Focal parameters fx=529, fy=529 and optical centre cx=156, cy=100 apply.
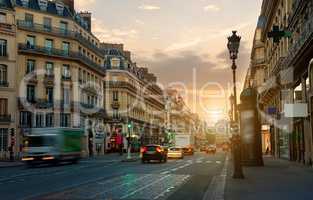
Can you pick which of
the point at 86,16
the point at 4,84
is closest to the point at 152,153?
the point at 4,84

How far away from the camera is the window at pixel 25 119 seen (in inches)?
2605

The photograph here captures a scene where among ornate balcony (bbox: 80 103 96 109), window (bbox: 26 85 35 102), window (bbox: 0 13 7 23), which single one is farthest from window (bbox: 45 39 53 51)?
ornate balcony (bbox: 80 103 96 109)

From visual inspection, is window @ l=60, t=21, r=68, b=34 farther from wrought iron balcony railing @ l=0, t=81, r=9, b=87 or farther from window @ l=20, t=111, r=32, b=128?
window @ l=20, t=111, r=32, b=128

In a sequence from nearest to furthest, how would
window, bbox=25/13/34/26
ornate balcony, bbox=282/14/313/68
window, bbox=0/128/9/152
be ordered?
ornate balcony, bbox=282/14/313/68, window, bbox=0/128/9/152, window, bbox=25/13/34/26

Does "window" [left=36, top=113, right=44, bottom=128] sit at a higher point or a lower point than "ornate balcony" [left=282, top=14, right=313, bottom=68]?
lower

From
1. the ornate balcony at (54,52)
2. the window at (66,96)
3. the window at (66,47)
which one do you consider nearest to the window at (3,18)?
the ornate balcony at (54,52)

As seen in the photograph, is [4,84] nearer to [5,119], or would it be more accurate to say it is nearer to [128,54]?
[5,119]

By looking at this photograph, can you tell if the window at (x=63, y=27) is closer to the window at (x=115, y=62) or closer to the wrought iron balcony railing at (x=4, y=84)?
the wrought iron balcony railing at (x=4, y=84)

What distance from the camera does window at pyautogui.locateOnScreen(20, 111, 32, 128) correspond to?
66156mm

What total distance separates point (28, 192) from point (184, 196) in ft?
16.8

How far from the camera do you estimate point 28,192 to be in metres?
17.2

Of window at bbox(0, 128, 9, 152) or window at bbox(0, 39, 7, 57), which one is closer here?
window at bbox(0, 128, 9, 152)

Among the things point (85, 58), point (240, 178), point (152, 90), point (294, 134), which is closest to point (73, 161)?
point (294, 134)

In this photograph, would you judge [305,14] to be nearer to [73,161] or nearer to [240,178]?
[240,178]
